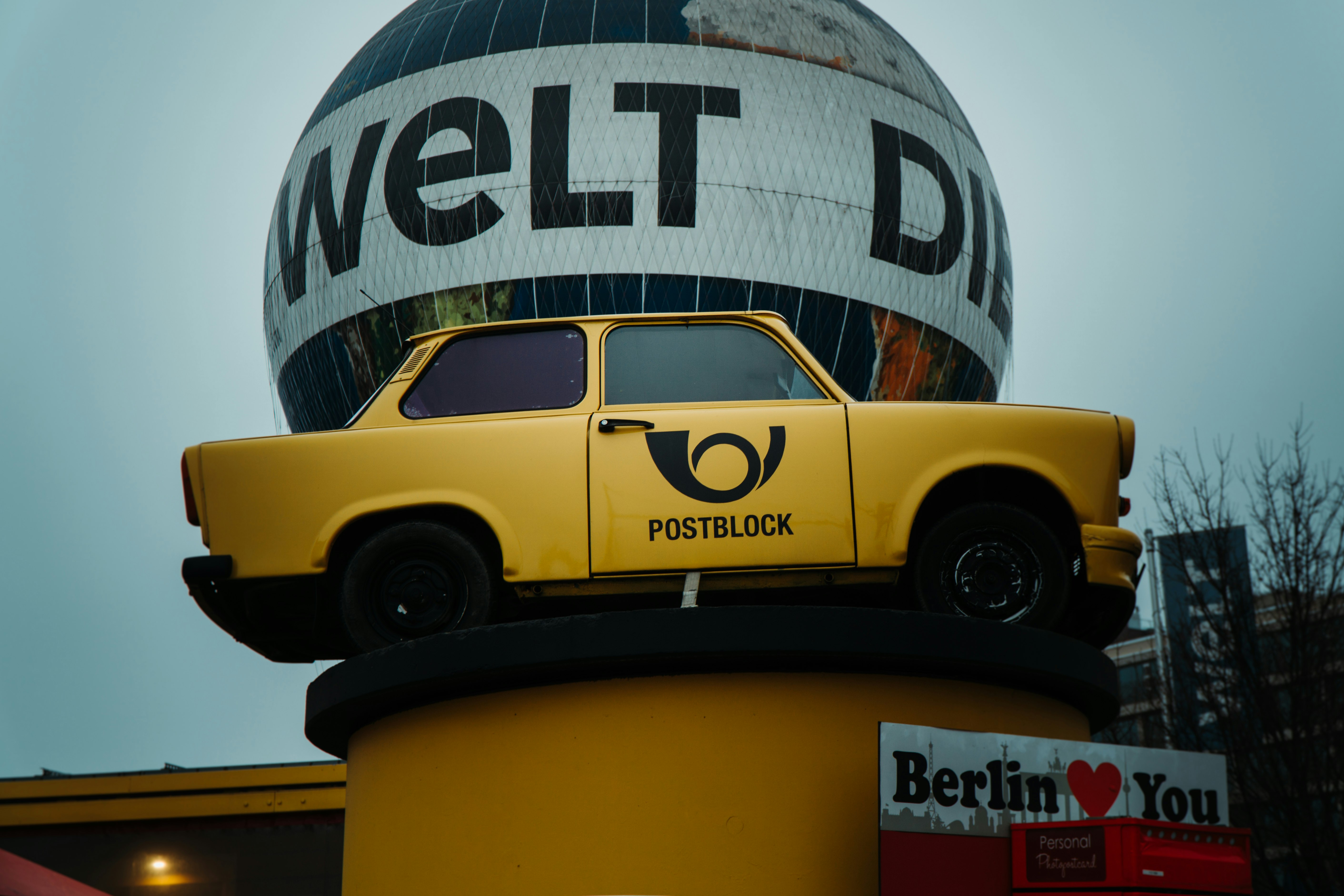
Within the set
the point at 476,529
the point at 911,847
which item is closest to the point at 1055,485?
the point at 911,847

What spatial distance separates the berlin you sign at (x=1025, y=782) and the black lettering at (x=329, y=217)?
948cm

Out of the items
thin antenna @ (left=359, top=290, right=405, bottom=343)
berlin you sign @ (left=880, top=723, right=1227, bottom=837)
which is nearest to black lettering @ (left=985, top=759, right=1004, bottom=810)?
berlin you sign @ (left=880, top=723, right=1227, bottom=837)

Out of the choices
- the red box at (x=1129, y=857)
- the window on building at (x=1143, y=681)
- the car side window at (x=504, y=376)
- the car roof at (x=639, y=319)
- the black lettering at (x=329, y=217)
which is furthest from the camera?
the window on building at (x=1143, y=681)

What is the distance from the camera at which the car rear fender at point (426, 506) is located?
534cm

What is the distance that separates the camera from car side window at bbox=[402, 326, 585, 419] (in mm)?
5785

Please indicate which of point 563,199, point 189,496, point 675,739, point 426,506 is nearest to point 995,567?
point 675,739

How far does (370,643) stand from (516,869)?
4.31 ft

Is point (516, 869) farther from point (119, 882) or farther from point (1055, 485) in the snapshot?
point (119, 882)

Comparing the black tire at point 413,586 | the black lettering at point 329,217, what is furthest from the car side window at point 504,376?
the black lettering at point 329,217

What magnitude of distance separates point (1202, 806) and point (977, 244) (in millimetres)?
9293

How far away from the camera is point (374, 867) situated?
5.11 meters

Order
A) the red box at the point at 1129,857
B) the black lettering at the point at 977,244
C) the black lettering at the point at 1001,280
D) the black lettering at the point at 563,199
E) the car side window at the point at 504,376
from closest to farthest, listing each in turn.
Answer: the red box at the point at 1129,857 < the car side window at the point at 504,376 < the black lettering at the point at 563,199 < the black lettering at the point at 977,244 < the black lettering at the point at 1001,280

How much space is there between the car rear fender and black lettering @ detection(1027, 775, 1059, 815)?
227 cm

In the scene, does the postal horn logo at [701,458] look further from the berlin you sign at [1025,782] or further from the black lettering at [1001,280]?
the black lettering at [1001,280]
